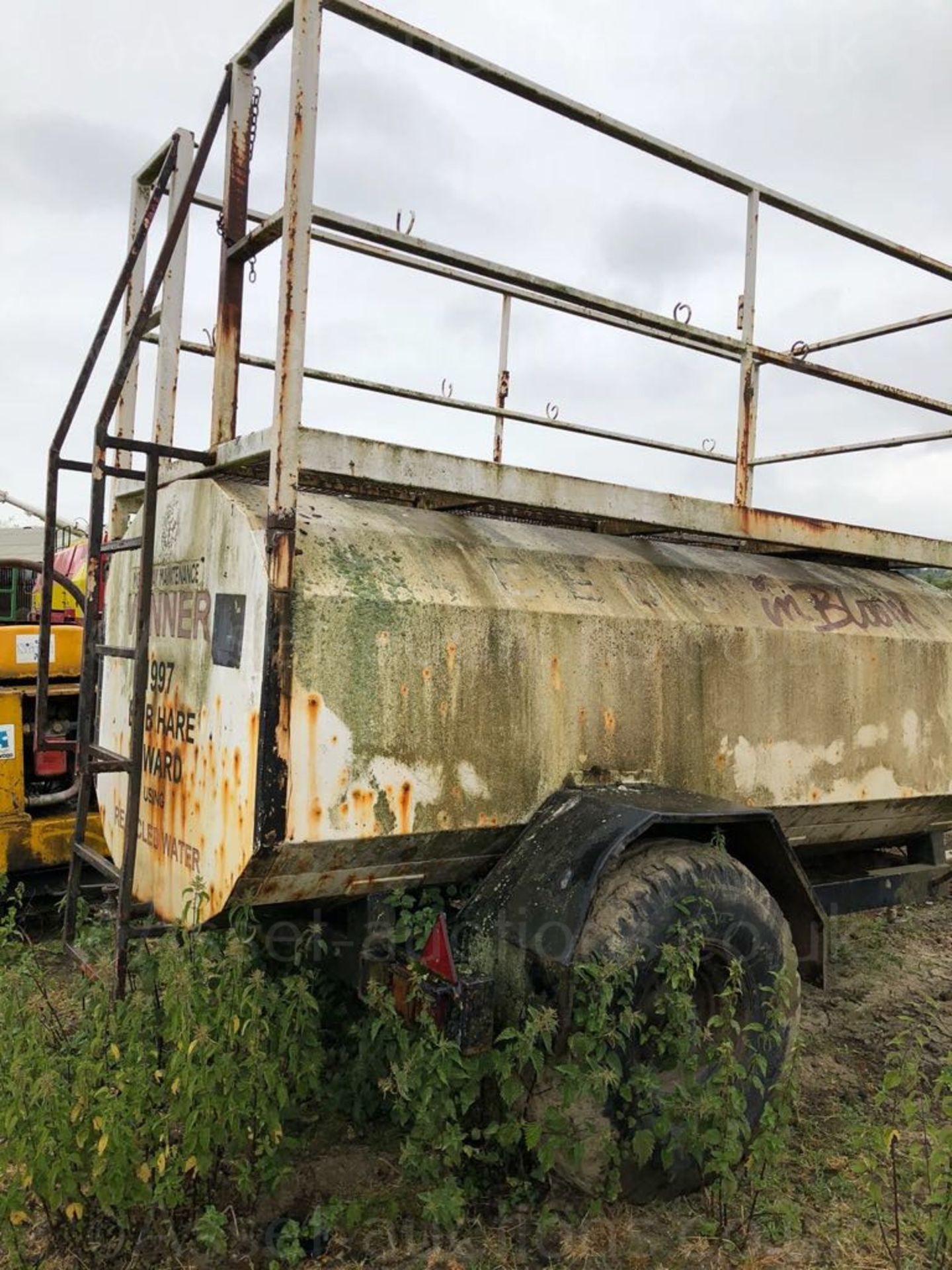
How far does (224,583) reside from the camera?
2.88 m

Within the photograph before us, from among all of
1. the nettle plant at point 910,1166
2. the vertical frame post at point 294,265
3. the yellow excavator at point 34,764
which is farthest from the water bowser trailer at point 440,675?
the yellow excavator at point 34,764

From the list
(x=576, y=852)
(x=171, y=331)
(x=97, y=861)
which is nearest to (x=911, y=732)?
(x=576, y=852)

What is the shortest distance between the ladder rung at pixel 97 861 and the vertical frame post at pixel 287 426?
848mm

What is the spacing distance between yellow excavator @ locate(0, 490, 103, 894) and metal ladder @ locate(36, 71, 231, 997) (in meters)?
1.43

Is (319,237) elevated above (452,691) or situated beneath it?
elevated above

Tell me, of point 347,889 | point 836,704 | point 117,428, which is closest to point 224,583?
point 347,889

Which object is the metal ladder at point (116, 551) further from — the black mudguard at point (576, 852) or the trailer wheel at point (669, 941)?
the trailer wheel at point (669, 941)

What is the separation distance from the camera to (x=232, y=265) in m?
3.07

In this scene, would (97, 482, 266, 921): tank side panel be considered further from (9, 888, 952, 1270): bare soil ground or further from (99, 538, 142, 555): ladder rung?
(9, 888, 952, 1270): bare soil ground

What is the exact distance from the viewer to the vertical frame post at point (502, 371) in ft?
17.7

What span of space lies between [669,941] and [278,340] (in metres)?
2.03

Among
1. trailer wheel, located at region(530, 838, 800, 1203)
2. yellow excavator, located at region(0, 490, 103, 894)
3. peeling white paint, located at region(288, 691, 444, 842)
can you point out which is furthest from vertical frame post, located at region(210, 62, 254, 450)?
yellow excavator, located at region(0, 490, 103, 894)

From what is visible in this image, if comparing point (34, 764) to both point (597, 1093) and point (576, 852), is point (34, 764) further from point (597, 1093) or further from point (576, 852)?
point (597, 1093)

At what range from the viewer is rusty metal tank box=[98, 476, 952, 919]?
106 inches
